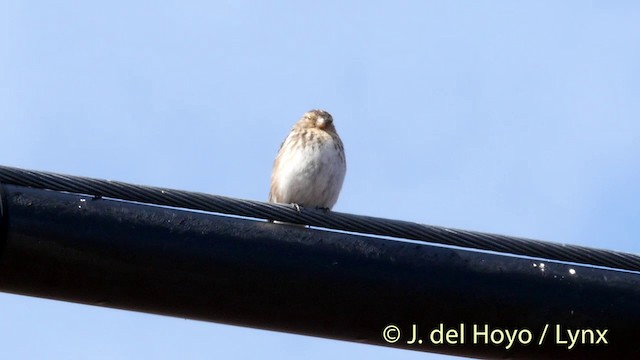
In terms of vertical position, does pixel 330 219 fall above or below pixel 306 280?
above

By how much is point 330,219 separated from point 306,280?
1.65 feet

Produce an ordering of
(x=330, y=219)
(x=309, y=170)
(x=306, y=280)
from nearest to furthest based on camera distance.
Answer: (x=306, y=280) < (x=330, y=219) < (x=309, y=170)

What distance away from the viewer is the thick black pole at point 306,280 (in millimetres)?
4059

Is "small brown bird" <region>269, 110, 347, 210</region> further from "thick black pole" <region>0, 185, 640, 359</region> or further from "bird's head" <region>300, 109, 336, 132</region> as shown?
"thick black pole" <region>0, 185, 640, 359</region>

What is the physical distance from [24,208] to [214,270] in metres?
0.77

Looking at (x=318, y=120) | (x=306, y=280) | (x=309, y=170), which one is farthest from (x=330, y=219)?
(x=318, y=120)

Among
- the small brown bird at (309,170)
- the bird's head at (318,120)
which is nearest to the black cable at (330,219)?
the small brown bird at (309,170)

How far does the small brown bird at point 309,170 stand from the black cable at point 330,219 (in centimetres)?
400

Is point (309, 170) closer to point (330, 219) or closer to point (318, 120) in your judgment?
point (318, 120)

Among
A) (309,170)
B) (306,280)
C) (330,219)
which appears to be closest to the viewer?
(306,280)

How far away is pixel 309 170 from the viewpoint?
8.81 metres

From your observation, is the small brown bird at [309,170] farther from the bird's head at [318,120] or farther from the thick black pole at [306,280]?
the thick black pole at [306,280]

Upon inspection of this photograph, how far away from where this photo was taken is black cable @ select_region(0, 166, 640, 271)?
13.9ft

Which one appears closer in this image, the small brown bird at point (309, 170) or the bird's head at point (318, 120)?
the small brown bird at point (309, 170)
